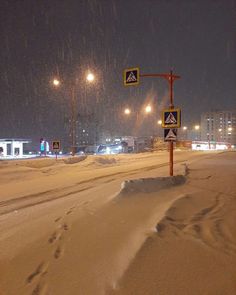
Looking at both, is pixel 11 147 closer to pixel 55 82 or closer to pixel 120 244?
pixel 55 82

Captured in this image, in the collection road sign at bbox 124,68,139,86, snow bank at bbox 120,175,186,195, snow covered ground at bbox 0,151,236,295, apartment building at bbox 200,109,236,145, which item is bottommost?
snow covered ground at bbox 0,151,236,295

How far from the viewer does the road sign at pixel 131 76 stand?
14.3m

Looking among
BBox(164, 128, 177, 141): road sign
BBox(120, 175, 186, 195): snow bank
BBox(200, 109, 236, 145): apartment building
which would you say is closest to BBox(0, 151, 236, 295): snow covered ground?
BBox(120, 175, 186, 195): snow bank

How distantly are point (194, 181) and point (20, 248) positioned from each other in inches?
330

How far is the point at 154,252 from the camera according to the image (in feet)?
14.5

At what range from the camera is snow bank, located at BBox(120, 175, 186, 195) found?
29.7ft

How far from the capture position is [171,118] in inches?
460

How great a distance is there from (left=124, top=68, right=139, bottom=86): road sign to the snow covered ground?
6.80 meters

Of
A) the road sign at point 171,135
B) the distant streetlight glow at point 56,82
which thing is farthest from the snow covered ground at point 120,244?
the distant streetlight glow at point 56,82

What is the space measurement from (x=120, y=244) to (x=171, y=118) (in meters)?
7.72

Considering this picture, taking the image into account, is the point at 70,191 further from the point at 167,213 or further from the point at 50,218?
the point at 167,213

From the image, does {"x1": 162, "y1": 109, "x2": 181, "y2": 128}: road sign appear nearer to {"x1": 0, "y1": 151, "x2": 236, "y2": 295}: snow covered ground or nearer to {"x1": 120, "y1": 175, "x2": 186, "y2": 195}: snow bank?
{"x1": 120, "y1": 175, "x2": 186, "y2": 195}: snow bank

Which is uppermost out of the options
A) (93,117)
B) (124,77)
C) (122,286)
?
(93,117)

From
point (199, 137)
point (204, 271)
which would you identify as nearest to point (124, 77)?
point (204, 271)
